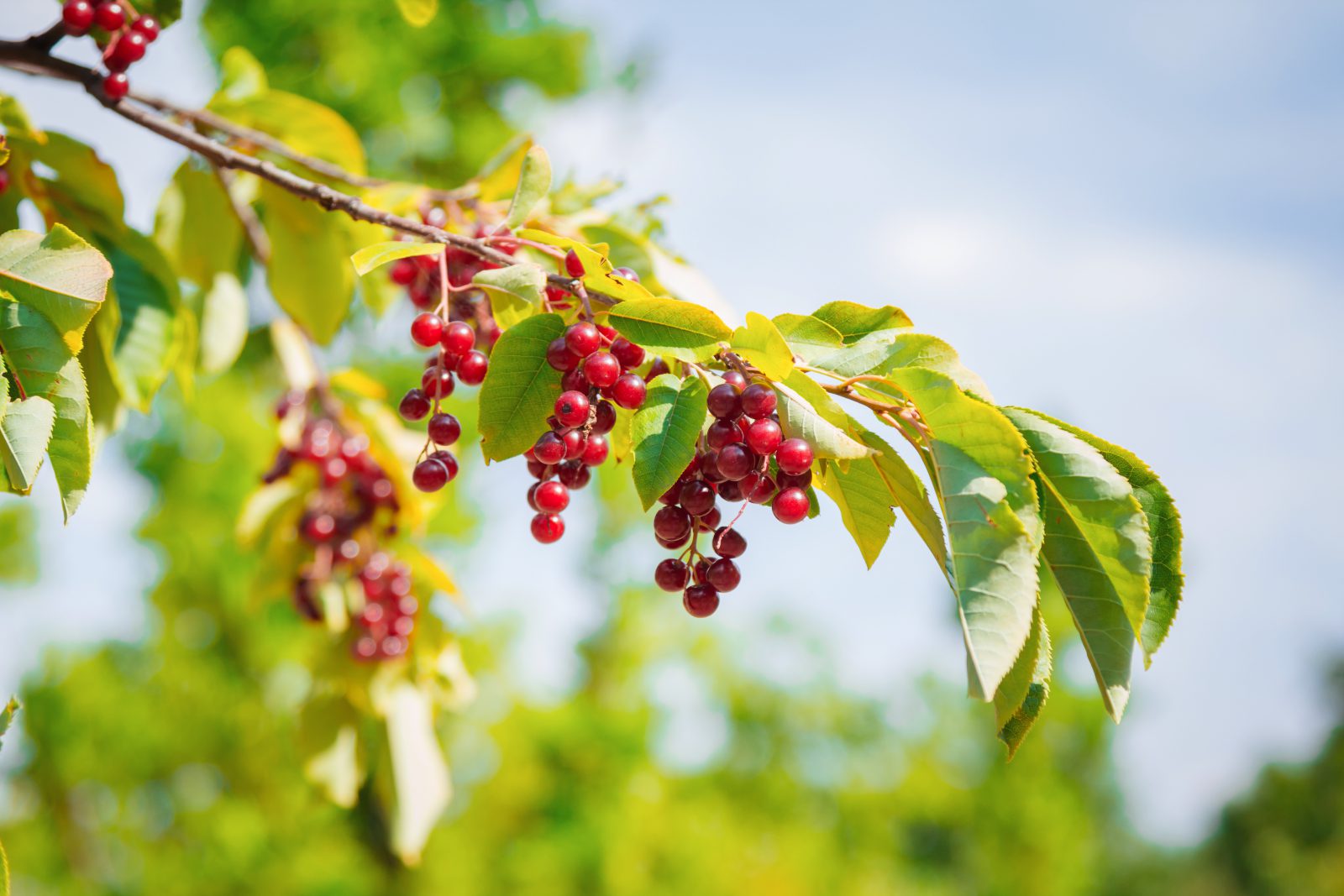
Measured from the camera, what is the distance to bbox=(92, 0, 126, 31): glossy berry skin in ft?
3.46

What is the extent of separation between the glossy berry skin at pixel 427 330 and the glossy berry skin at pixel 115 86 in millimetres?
515

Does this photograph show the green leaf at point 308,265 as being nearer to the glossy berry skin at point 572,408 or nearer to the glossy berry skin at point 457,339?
the glossy berry skin at point 457,339

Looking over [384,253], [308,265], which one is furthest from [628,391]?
[308,265]

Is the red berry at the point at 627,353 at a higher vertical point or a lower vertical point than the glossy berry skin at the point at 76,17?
lower

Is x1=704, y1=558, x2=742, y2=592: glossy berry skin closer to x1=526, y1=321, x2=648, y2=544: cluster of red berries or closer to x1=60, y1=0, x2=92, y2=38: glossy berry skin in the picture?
x1=526, y1=321, x2=648, y2=544: cluster of red berries

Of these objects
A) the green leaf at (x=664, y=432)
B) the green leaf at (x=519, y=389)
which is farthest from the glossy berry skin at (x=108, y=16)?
the green leaf at (x=664, y=432)

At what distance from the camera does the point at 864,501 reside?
0.76 metres

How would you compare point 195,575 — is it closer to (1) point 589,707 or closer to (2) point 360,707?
(1) point 589,707

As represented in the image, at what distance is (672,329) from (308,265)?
3.01 feet

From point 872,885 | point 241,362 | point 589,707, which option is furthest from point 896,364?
point 872,885

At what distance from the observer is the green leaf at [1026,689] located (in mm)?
684

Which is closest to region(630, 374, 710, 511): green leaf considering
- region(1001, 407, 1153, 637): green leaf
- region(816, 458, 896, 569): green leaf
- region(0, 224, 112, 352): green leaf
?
region(816, 458, 896, 569): green leaf

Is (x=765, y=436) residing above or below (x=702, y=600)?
above

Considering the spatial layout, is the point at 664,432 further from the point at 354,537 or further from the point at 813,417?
the point at 354,537
